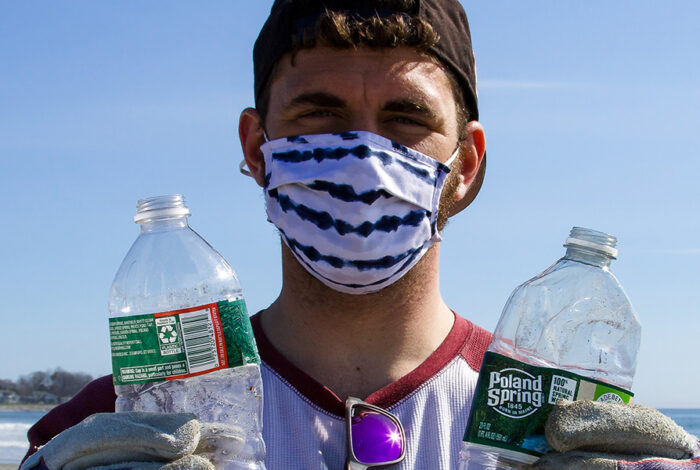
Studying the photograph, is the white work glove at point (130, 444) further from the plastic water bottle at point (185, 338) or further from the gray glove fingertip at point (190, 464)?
the plastic water bottle at point (185, 338)

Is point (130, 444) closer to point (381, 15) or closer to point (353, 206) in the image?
point (353, 206)

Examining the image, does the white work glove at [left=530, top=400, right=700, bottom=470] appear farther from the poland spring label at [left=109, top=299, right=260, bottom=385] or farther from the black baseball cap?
the black baseball cap

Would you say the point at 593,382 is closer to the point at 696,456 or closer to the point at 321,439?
the point at 696,456

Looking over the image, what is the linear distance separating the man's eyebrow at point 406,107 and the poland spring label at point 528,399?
1349 millimetres

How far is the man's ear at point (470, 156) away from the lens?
12.4 feet

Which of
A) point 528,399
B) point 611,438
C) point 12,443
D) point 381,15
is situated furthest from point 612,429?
point 12,443

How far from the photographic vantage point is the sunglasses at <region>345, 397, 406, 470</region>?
303 centimetres

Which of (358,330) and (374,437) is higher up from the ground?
(358,330)

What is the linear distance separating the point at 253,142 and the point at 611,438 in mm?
2216

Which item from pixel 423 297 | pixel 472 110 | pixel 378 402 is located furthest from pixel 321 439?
pixel 472 110

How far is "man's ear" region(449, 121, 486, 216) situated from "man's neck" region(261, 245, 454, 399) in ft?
1.17

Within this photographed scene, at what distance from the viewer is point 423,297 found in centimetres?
371

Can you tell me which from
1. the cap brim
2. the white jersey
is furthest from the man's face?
the white jersey

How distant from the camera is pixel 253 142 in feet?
12.4
